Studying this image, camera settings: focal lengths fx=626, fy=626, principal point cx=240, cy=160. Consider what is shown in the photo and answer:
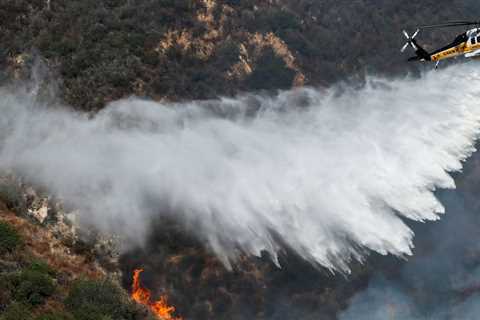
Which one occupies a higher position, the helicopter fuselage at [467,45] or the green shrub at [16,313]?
the helicopter fuselage at [467,45]

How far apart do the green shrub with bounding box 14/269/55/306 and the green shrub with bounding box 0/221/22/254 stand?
2122 millimetres

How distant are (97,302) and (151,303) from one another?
5.79 m

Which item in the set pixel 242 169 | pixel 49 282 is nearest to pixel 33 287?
pixel 49 282

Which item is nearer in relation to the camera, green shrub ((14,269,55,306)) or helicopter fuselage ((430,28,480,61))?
green shrub ((14,269,55,306))

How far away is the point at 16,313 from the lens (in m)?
26.3

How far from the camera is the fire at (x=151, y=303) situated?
3466 centimetres

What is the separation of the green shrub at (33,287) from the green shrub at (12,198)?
6.68 m

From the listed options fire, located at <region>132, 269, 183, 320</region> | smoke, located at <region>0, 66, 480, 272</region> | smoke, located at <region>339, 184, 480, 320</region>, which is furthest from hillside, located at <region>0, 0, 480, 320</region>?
smoke, located at <region>0, 66, 480, 272</region>

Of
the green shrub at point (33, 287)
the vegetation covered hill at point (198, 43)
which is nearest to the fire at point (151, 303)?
the green shrub at point (33, 287)

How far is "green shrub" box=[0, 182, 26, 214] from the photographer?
3447cm

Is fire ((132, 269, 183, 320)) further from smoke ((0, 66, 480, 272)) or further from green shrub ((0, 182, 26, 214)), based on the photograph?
green shrub ((0, 182, 26, 214))

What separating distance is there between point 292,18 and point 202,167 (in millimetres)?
25800

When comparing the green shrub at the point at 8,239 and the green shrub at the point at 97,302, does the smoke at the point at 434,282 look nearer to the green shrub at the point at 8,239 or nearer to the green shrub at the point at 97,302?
the green shrub at the point at 97,302

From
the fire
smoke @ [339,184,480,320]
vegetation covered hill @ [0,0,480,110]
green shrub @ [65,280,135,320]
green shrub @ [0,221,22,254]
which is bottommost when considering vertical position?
smoke @ [339,184,480,320]
